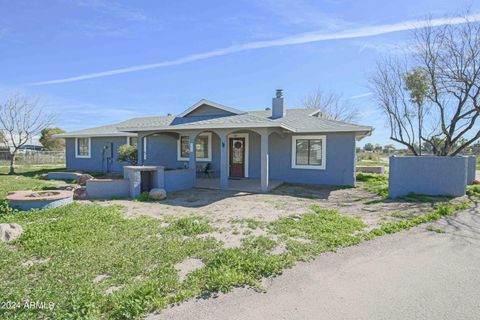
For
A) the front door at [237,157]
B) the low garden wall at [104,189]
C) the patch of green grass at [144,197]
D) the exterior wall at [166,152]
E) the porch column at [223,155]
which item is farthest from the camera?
the exterior wall at [166,152]

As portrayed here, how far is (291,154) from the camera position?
12.2 metres

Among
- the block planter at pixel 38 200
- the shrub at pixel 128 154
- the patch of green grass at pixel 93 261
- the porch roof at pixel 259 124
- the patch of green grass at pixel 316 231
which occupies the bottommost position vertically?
the patch of green grass at pixel 93 261

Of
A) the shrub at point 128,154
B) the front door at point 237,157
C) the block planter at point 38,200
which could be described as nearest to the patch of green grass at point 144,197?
the block planter at point 38,200

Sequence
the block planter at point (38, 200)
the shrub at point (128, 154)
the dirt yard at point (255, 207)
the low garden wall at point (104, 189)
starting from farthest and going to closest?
the shrub at point (128, 154) → the low garden wall at point (104, 189) → the block planter at point (38, 200) → the dirt yard at point (255, 207)

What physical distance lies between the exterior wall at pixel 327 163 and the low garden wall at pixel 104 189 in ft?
22.6

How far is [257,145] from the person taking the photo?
12820 millimetres

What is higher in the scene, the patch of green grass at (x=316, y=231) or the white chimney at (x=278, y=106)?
the white chimney at (x=278, y=106)

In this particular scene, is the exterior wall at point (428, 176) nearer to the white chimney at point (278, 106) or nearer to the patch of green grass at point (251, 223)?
the white chimney at point (278, 106)

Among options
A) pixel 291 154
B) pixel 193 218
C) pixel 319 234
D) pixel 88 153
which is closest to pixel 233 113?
pixel 291 154

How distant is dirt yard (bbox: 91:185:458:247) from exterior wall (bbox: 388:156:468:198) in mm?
955

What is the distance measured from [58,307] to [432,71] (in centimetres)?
1577

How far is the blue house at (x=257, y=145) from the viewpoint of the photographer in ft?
33.4

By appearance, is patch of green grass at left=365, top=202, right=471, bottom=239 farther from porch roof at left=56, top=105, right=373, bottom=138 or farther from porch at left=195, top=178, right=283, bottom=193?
porch at left=195, top=178, right=283, bottom=193

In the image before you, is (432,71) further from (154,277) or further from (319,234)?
(154,277)
